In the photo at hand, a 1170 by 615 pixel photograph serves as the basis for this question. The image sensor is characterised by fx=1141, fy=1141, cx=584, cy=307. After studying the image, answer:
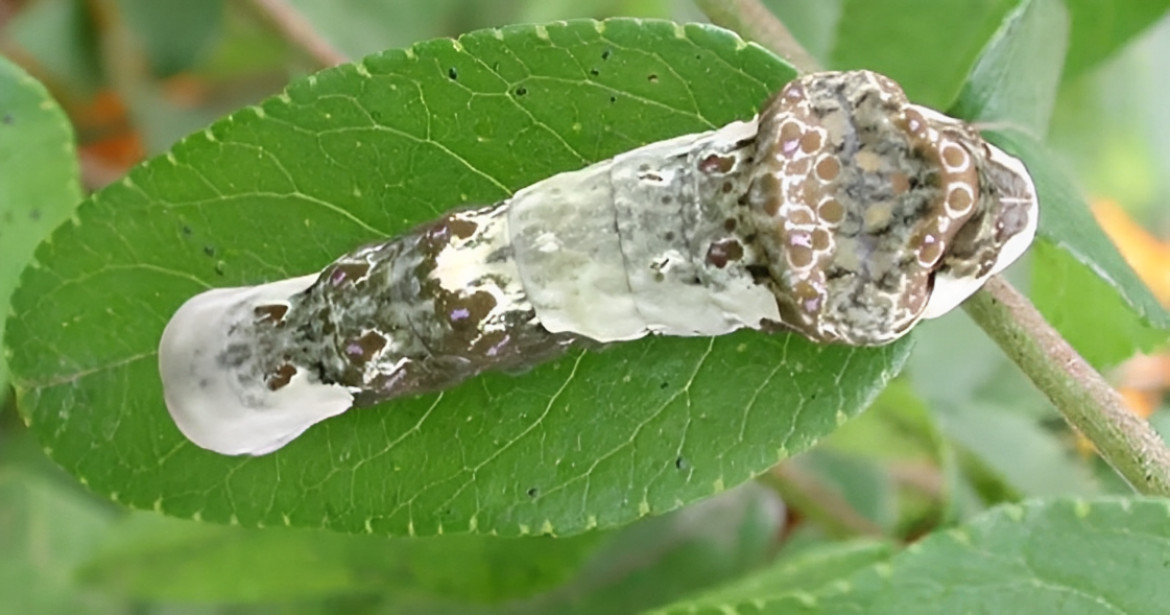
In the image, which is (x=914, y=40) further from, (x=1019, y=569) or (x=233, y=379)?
(x=233, y=379)

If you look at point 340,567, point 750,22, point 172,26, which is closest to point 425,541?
point 340,567

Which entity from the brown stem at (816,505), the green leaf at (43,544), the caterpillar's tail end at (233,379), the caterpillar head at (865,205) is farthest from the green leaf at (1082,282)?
the green leaf at (43,544)

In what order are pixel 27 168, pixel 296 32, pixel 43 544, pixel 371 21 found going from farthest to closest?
pixel 371 21
pixel 43 544
pixel 296 32
pixel 27 168

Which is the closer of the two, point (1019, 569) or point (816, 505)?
point (1019, 569)

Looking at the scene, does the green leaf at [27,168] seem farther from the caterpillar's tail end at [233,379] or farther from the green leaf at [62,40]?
the green leaf at [62,40]

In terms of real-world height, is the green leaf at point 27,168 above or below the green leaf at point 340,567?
above

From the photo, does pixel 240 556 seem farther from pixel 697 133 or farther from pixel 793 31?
pixel 793 31
